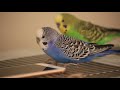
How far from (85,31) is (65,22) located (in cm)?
20

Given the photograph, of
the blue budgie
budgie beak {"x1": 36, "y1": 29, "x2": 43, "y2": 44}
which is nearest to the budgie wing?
the blue budgie

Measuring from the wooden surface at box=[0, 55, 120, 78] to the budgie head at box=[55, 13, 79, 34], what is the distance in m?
0.30

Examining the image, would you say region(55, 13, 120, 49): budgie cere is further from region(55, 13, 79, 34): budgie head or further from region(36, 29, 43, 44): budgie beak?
region(36, 29, 43, 44): budgie beak

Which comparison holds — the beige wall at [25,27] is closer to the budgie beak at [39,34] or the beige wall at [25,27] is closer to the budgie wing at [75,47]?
the budgie beak at [39,34]

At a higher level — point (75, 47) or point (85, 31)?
point (85, 31)

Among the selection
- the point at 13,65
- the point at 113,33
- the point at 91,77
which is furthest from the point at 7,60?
the point at 113,33

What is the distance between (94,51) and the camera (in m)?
2.82

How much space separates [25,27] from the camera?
284cm

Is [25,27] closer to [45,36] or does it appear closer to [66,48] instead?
[45,36]

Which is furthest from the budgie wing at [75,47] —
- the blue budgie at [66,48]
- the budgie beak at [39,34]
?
the budgie beak at [39,34]

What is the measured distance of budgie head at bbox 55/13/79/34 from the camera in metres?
2.83

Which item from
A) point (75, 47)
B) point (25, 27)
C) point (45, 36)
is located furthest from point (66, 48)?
point (25, 27)

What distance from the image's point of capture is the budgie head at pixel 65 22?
283cm
